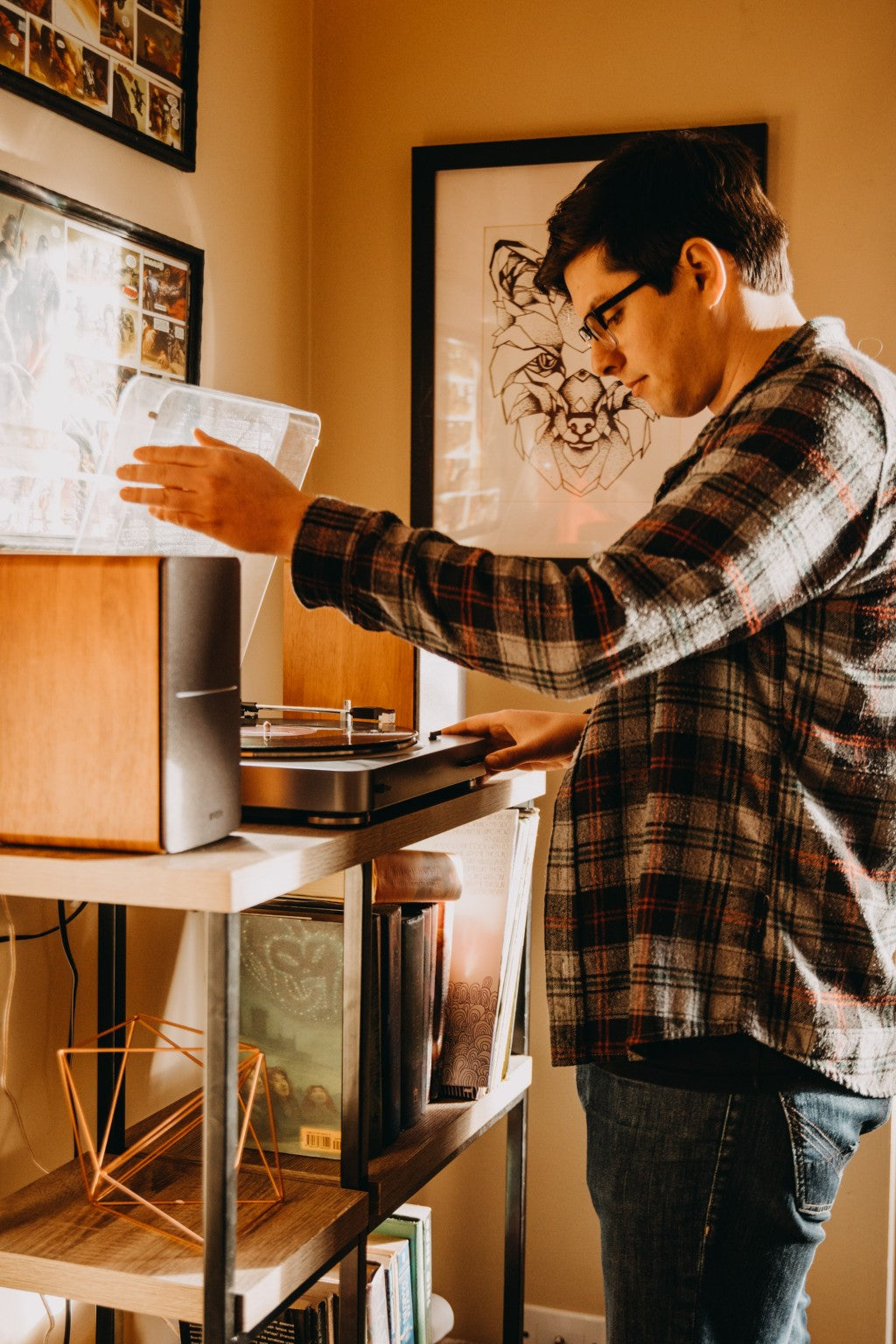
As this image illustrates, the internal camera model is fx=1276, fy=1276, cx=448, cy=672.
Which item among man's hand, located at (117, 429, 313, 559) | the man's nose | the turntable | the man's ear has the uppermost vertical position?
the man's ear

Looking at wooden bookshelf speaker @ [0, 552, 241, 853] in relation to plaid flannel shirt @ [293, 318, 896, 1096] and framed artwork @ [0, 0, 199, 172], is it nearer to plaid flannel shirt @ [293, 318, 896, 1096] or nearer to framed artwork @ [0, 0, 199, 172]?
plaid flannel shirt @ [293, 318, 896, 1096]

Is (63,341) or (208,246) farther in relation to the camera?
(208,246)

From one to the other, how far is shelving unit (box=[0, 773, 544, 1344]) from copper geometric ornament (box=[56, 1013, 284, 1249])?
0.02m

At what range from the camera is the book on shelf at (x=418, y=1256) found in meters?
1.58

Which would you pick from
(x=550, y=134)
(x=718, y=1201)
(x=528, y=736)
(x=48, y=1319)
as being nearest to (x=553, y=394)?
(x=550, y=134)

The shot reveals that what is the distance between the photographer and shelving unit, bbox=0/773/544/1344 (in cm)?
87

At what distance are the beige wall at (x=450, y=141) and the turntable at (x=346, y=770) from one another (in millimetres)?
514

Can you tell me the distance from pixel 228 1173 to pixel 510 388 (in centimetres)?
132

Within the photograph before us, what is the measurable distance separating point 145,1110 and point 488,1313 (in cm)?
76

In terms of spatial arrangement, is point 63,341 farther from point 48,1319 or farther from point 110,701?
point 48,1319

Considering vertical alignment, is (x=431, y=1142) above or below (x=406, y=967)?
below

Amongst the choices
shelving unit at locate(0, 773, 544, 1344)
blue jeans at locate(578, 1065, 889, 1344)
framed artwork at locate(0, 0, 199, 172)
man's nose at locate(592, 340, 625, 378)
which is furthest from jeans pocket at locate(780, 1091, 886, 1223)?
framed artwork at locate(0, 0, 199, 172)

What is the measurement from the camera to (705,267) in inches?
39.8

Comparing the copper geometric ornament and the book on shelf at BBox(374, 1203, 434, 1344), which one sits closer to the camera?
the copper geometric ornament
